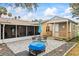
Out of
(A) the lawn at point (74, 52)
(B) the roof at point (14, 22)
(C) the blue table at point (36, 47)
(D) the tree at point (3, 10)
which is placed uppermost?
(D) the tree at point (3, 10)

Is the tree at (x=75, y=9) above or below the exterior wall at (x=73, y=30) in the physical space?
above

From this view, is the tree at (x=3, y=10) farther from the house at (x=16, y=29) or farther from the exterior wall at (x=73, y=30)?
the exterior wall at (x=73, y=30)

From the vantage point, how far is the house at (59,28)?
9.93 ft

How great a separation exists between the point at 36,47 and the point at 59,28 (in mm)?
620

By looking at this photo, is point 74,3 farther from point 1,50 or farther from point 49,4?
point 1,50

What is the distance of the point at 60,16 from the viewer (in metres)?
3.01

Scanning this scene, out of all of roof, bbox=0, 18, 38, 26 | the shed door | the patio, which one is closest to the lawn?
the patio

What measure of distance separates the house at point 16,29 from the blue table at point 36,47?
0.60 ft

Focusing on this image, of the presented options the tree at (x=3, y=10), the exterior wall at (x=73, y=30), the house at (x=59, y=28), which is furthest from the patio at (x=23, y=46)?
the tree at (x=3, y=10)

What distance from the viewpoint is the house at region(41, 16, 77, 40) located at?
3027 millimetres

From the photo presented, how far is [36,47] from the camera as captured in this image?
2939mm

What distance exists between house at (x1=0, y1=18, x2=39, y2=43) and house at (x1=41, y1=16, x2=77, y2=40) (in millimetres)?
222

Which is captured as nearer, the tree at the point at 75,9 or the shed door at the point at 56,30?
the tree at the point at 75,9

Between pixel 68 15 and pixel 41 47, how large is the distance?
822 mm
